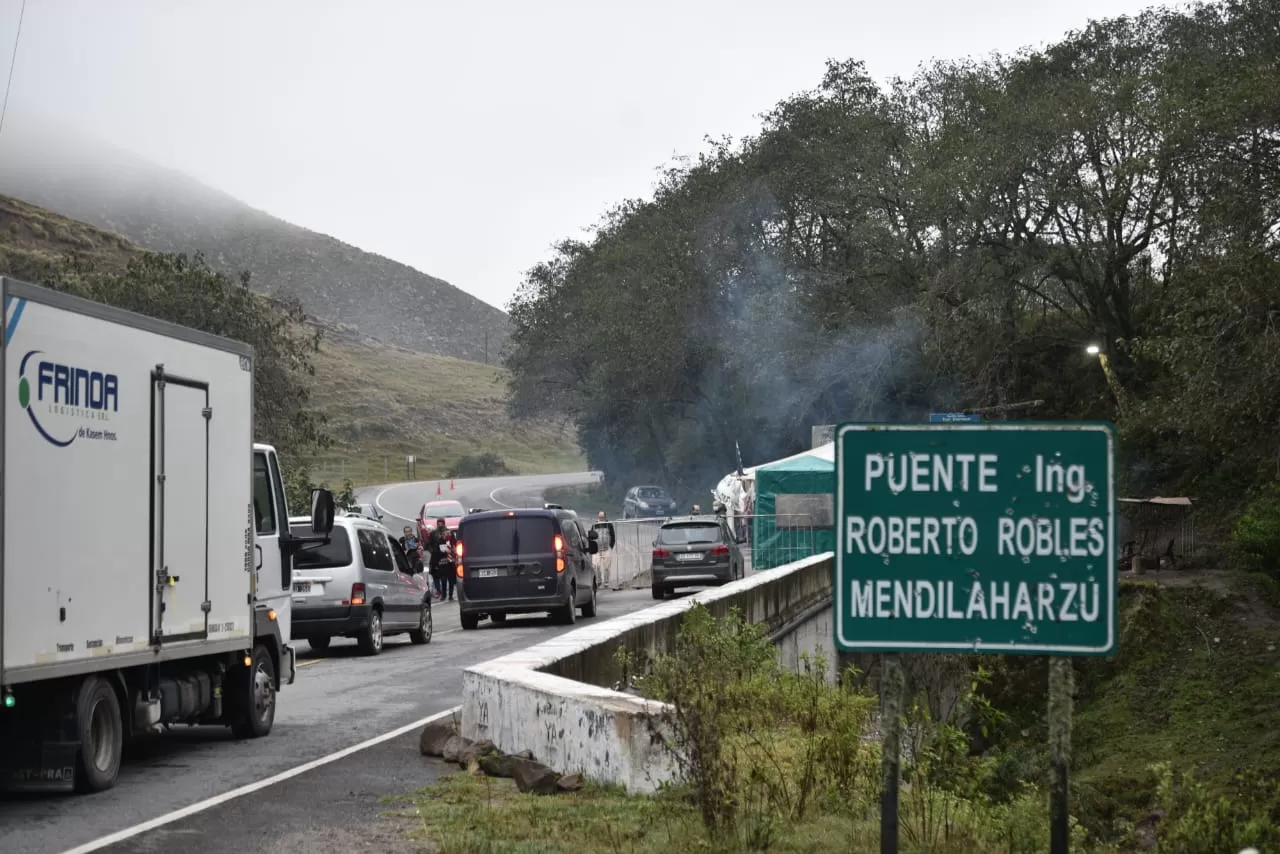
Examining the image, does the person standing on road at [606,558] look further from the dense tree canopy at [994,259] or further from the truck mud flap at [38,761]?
the truck mud flap at [38,761]

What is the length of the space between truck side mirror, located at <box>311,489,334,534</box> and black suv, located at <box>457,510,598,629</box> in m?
12.2

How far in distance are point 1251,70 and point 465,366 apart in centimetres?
16621

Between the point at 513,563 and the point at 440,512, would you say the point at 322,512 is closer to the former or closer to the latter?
the point at 513,563

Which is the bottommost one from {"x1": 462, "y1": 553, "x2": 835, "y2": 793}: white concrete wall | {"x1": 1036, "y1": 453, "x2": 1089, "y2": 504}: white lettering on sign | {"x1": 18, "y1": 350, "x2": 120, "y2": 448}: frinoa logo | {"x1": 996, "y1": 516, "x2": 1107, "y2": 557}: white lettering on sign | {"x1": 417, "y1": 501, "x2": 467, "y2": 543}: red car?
{"x1": 462, "y1": 553, "x2": 835, "y2": 793}: white concrete wall

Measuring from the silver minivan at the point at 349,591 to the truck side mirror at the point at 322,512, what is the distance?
Result: 7340 millimetres

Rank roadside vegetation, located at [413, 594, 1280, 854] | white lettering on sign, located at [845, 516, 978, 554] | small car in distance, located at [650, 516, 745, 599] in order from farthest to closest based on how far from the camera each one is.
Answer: small car in distance, located at [650, 516, 745, 599] < roadside vegetation, located at [413, 594, 1280, 854] < white lettering on sign, located at [845, 516, 978, 554]

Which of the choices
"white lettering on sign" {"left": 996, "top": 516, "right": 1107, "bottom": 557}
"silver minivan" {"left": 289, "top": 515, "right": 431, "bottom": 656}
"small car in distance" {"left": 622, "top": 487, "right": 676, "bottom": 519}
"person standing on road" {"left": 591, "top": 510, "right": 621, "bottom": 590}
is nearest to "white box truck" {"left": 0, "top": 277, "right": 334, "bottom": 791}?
"white lettering on sign" {"left": 996, "top": 516, "right": 1107, "bottom": 557}

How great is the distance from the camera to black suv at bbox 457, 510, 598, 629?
84.9 feet

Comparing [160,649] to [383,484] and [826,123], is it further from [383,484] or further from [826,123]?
[383,484]

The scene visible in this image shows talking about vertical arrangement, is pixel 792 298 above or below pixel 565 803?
above

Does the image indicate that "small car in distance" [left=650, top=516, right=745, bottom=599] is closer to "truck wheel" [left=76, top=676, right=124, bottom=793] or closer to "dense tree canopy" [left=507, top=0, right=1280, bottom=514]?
"dense tree canopy" [left=507, top=0, right=1280, bottom=514]

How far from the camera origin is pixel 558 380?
266ft

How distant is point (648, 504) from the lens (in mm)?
66250

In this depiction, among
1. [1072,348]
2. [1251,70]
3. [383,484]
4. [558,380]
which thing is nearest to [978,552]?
[1251,70]
